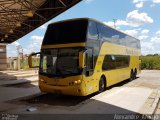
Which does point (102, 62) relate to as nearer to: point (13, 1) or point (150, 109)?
point (150, 109)

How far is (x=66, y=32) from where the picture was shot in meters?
12.6

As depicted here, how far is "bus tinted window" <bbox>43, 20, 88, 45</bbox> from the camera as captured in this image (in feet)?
40.0

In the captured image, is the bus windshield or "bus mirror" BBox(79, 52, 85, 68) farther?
the bus windshield

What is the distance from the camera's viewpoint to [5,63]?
37.9 meters

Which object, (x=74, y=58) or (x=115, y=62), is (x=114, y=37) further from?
(x=74, y=58)

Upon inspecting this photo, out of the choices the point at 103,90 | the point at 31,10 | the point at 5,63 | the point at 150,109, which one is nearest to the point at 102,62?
the point at 103,90

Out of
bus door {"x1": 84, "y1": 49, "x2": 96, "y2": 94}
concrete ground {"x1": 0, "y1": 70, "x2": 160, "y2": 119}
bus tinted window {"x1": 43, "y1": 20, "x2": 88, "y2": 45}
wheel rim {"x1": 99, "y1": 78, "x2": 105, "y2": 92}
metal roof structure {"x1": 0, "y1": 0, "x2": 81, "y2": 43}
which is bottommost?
concrete ground {"x1": 0, "y1": 70, "x2": 160, "y2": 119}

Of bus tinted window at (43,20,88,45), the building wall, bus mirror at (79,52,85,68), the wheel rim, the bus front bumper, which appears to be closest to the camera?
bus mirror at (79,52,85,68)

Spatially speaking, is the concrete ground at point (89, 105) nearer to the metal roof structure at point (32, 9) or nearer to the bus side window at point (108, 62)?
the bus side window at point (108, 62)

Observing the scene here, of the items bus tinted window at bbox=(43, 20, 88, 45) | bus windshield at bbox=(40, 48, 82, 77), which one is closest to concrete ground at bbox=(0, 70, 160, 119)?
bus windshield at bbox=(40, 48, 82, 77)

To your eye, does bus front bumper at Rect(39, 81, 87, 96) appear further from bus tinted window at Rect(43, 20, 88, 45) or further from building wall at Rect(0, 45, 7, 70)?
building wall at Rect(0, 45, 7, 70)

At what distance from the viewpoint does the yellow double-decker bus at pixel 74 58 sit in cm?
1172

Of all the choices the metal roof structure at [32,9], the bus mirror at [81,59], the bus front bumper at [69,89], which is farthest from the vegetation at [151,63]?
the bus mirror at [81,59]

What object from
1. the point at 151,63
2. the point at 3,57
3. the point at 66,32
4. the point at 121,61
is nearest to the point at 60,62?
the point at 66,32
